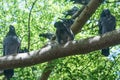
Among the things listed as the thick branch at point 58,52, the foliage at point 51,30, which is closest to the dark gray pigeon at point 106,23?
the foliage at point 51,30

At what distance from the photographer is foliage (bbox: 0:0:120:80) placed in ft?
32.4

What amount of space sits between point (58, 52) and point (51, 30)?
7.80 m

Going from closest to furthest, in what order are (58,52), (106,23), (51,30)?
(58,52) < (106,23) < (51,30)

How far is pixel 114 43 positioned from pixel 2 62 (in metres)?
2.17

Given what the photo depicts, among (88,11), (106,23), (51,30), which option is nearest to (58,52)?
(88,11)

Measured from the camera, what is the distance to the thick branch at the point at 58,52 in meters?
6.02

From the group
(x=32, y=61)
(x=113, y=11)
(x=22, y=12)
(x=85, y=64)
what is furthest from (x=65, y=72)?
(x=22, y=12)

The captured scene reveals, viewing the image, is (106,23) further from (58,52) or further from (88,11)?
(58,52)

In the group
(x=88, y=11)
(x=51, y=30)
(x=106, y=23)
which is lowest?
(x=51, y=30)

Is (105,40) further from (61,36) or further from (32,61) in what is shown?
(61,36)

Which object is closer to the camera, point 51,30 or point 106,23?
point 106,23

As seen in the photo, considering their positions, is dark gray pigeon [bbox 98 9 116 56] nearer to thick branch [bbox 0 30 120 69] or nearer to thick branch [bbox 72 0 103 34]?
thick branch [bbox 72 0 103 34]

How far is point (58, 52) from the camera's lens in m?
6.23

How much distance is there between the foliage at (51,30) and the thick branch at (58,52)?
2.86 m
